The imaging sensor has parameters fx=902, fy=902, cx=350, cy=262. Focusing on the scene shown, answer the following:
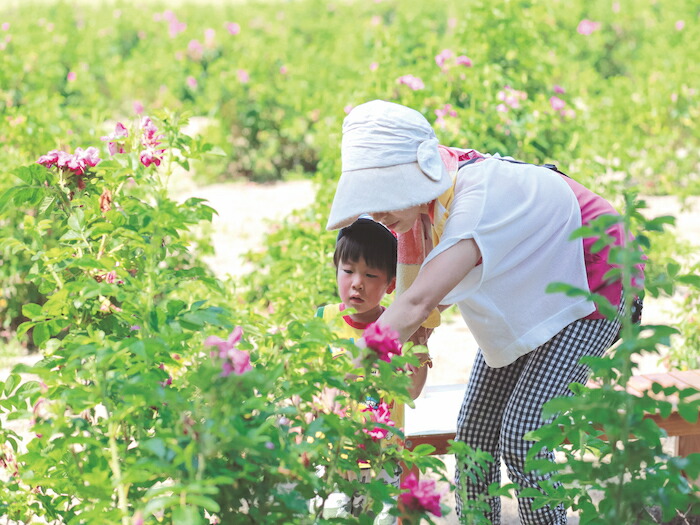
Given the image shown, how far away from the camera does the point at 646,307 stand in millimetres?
5023

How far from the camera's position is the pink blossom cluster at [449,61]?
4.99 metres

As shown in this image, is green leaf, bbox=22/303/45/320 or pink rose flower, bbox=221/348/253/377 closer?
pink rose flower, bbox=221/348/253/377

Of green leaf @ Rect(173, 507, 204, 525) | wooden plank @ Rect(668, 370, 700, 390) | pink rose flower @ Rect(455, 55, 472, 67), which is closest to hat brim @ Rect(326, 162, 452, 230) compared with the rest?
green leaf @ Rect(173, 507, 204, 525)

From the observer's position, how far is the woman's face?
193 centimetres

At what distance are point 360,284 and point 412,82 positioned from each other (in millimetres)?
2619

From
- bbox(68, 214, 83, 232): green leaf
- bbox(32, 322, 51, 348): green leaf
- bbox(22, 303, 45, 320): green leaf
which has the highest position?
bbox(68, 214, 83, 232): green leaf

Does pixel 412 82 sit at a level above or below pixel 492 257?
below

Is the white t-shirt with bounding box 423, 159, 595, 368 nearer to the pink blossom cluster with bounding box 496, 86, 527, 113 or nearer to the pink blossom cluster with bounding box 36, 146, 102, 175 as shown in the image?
the pink blossom cluster with bounding box 36, 146, 102, 175

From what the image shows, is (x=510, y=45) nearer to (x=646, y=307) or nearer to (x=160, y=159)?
(x=646, y=307)

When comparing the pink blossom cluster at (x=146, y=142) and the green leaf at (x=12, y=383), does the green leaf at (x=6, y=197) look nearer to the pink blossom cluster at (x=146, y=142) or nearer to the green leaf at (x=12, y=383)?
the pink blossom cluster at (x=146, y=142)

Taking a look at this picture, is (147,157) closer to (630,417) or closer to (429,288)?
(429,288)

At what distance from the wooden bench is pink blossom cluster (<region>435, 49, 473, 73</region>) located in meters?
2.48

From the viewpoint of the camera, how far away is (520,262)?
6.86 feet

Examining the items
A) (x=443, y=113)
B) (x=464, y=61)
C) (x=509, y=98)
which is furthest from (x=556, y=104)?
(x=443, y=113)
